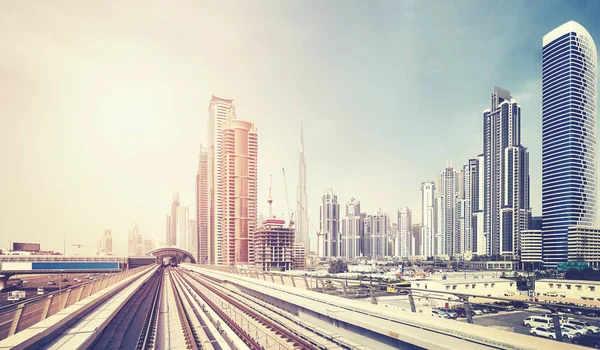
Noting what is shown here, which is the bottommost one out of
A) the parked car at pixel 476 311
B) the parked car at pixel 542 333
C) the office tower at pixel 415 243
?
the office tower at pixel 415 243

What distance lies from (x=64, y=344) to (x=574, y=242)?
100m

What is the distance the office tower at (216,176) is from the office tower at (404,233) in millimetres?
110344

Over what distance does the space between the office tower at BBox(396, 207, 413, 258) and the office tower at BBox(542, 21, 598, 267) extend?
96904mm

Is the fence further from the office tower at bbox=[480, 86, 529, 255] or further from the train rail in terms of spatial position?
the office tower at bbox=[480, 86, 529, 255]

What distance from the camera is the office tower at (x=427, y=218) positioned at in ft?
525

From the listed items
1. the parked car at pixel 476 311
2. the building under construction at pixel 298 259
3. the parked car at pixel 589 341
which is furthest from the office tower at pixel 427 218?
the parked car at pixel 589 341

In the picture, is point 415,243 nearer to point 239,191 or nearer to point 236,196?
point 239,191

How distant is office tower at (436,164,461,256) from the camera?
148m

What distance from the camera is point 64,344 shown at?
21.1ft

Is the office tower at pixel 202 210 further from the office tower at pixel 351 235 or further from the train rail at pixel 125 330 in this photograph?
the train rail at pixel 125 330

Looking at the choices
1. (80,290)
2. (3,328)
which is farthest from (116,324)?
(3,328)

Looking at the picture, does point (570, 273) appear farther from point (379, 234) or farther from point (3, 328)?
point (379, 234)

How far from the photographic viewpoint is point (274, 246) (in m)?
88.2

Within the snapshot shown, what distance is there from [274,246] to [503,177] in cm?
9209
